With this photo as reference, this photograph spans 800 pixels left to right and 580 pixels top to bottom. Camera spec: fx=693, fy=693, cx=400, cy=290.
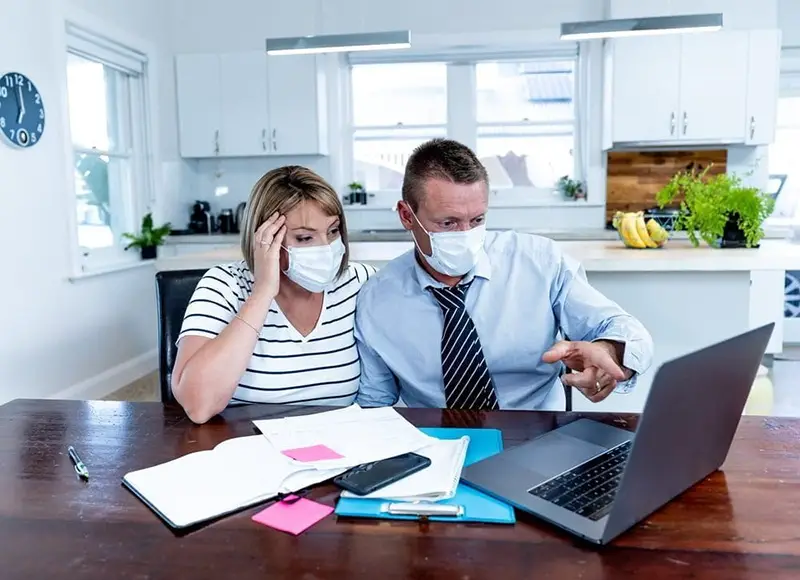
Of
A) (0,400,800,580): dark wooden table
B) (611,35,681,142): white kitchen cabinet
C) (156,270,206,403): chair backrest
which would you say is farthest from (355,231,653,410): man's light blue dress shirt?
(611,35,681,142): white kitchen cabinet

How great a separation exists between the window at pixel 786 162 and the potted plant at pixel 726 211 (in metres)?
2.60

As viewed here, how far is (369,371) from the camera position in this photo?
1.57 metres

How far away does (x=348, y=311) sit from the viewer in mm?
1578

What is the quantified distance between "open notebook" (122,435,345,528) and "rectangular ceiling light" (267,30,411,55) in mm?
2631

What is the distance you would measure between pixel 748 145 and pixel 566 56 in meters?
1.39

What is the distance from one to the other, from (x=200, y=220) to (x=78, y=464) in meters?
4.14

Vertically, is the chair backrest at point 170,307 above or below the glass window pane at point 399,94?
below

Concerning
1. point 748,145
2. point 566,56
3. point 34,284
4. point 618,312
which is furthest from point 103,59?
point 748,145

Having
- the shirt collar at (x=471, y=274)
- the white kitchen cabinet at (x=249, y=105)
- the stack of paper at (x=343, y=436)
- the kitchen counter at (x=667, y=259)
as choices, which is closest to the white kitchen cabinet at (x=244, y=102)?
the white kitchen cabinet at (x=249, y=105)

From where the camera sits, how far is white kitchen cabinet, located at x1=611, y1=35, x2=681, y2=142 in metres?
4.45

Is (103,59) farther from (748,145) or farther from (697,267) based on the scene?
(748,145)

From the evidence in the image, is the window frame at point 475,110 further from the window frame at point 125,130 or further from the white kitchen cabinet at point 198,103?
the window frame at point 125,130

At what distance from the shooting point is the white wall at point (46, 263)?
129 inches

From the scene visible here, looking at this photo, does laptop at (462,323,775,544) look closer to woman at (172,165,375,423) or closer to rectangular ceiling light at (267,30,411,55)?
woman at (172,165,375,423)
